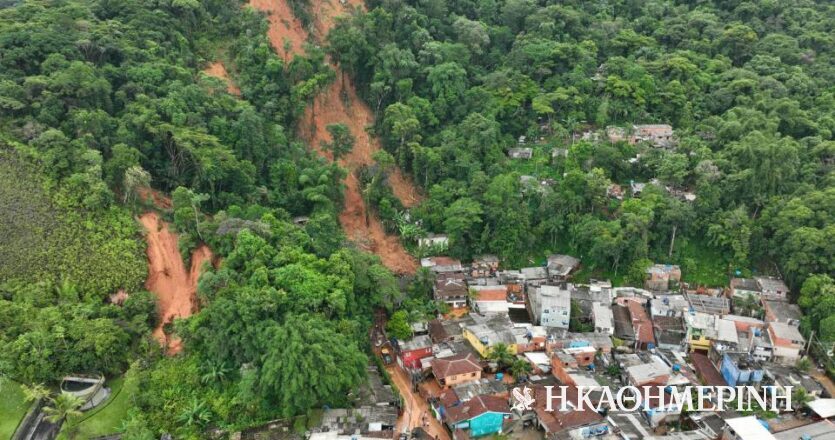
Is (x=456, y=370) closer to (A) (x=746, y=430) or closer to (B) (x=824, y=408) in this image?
(A) (x=746, y=430)

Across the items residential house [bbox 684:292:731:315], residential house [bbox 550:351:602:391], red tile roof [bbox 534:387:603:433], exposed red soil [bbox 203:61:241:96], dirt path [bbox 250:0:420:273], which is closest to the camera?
red tile roof [bbox 534:387:603:433]

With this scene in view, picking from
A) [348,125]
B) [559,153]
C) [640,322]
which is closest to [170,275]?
[348,125]

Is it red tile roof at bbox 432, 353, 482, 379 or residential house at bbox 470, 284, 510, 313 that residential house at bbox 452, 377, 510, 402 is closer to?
red tile roof at bbox 432, 353, 482, 379

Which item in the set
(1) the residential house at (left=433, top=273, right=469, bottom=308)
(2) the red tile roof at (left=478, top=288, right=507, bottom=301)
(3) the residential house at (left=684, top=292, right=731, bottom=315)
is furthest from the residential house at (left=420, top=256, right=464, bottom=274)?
(3) the residential house at (left=684, top=292, right=731, bottom=315)

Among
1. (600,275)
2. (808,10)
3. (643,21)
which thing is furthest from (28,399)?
(808,10)

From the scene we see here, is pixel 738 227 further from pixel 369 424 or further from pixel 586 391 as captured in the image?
pixel 369 424

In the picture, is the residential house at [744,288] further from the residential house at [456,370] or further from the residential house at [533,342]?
the residential house at [456,370]
